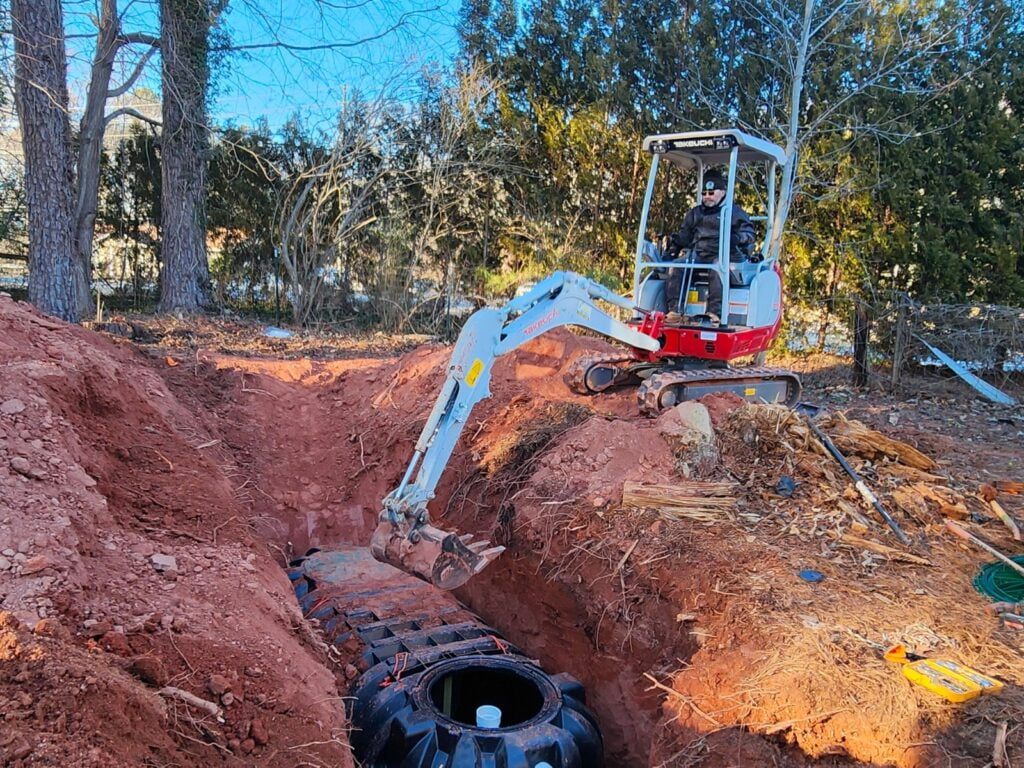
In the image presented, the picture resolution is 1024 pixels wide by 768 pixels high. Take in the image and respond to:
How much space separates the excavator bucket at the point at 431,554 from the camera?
14.5 feet

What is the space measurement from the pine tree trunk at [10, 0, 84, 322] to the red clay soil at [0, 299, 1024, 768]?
2502mm

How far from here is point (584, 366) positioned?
7172 mm

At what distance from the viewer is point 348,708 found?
3977 mm

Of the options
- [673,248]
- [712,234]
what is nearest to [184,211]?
[673,248]

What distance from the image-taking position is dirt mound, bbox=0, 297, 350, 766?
242 centimetres

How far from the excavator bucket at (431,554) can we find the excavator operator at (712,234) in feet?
12.4

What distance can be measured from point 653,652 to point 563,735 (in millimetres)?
901

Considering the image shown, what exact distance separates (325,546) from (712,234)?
478 centimetres

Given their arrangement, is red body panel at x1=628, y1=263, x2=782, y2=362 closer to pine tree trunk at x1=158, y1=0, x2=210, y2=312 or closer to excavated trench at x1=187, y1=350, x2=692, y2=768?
excavated trench at x1=187, y1=350, x2=692, y2=768

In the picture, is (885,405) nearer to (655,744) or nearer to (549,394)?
(549,394)

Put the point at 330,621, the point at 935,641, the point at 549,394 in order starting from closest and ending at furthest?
the point at 935,641, the point at 330,621, the point at 549,394

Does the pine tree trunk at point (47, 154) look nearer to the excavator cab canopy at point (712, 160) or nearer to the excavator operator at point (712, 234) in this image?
the excavator cab canopy at point (712, 160)

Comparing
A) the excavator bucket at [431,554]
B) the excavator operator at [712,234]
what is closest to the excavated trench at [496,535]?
the excavator bucket at [431,554]

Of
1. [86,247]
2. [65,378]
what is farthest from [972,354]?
[86,247]
